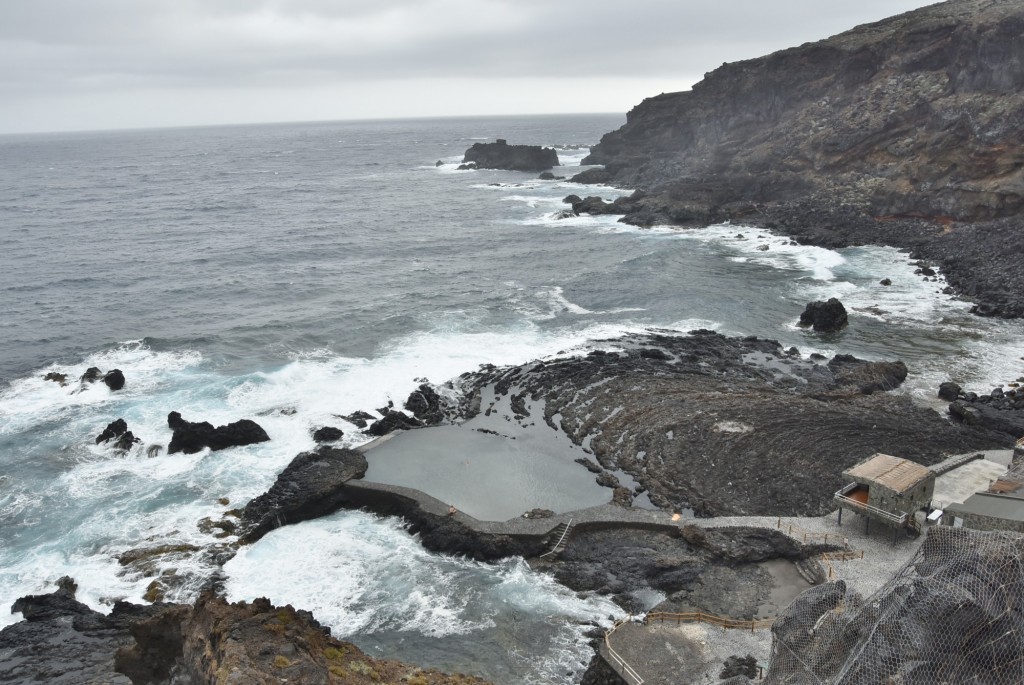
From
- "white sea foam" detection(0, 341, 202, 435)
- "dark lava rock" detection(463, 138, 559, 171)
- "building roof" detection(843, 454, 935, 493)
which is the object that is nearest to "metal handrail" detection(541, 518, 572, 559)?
"building roof" detection(843, 454, 935, 493)

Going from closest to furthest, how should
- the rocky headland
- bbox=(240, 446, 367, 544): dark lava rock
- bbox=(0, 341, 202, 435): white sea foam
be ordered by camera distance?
the rocky headland, bbox=(240, 446, 367, 544): dark lava rock, bbox=(0, 341, 202, 435): white sea foam

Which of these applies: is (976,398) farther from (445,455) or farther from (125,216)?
(125,216)

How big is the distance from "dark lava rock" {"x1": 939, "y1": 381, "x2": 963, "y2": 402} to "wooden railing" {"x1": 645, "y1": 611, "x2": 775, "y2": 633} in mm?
22014

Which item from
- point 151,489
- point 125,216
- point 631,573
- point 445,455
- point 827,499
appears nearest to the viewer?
point 631,573

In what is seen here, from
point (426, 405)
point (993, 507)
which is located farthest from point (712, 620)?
point (426, 405)

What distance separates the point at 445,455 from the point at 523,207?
71000 millimetres

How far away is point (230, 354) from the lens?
153 feet

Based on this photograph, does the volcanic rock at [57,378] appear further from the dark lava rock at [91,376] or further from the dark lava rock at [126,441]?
the dark lava rock at [126,441]

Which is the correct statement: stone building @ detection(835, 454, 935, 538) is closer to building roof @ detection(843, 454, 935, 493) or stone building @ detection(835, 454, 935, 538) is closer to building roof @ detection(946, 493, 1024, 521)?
building roof @ detection(843, 454, 935, 493)

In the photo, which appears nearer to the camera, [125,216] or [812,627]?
[812,627]

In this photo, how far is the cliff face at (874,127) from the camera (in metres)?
66.6

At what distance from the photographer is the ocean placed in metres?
24.8

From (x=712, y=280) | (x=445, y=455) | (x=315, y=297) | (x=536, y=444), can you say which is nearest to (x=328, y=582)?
(x=445, y=455)

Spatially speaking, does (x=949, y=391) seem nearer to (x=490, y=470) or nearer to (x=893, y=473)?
(x=893, y=473)
